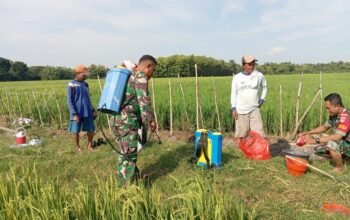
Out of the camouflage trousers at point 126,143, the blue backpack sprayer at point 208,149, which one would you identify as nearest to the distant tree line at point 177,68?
the blue backpack sprayer at point 208,149

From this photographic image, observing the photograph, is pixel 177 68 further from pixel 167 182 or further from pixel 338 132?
pixel 167 182

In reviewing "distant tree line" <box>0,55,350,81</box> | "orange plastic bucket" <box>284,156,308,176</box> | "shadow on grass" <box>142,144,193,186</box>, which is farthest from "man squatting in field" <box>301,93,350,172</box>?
"distant tree line" <box>0,55,350,81</box>

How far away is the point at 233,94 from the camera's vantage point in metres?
5.10

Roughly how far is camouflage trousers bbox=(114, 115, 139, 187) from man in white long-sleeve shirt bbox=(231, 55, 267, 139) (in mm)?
1975

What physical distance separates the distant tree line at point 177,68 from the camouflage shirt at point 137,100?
101 ft

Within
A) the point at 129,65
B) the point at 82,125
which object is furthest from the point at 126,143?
the point at 82,125

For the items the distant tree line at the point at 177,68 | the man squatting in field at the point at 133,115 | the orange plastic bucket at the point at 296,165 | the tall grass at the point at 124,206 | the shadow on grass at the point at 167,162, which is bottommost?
the shadow on grass at the point at 167,162

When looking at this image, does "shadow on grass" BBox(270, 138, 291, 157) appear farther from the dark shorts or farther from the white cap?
the dark shorts

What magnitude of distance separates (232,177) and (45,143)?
167 inches

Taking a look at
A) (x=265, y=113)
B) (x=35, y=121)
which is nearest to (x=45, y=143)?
(x=35, y=121)

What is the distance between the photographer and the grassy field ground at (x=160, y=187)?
2117mm

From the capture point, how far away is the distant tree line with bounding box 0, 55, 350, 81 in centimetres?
3822

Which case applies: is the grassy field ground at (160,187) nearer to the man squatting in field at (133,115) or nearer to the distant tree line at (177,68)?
the man squatting in field at (133,115)

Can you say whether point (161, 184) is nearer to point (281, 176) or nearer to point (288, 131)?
point (281, 176)
